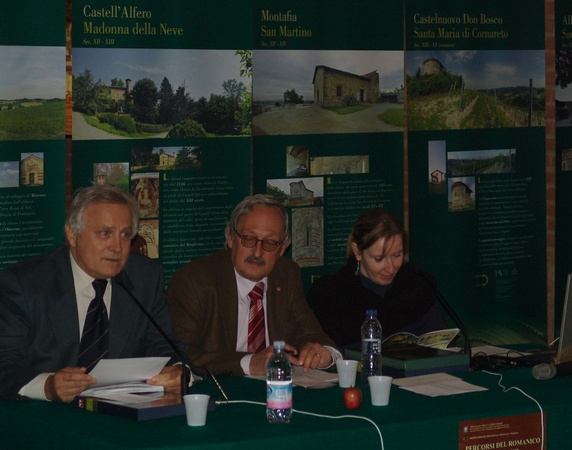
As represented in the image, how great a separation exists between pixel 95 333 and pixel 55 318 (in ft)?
0.56

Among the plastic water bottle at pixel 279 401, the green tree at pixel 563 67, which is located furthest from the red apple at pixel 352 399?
the green tree at pixel 563 67

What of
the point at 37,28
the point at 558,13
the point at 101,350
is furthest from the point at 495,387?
the point at 558,13

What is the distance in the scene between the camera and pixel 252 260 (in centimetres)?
430

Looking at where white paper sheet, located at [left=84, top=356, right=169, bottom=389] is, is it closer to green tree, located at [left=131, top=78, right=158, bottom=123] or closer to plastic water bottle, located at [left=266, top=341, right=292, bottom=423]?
plastic water bottle, located at [left=266, top=341, right=292, bottom=423]

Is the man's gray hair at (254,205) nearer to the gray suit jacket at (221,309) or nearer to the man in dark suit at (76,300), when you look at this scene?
the gray suit jacket at (221,309)

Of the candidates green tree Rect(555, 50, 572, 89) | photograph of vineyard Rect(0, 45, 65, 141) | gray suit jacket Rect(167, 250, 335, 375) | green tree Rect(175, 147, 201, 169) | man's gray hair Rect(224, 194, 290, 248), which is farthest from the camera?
green tree Rect(555, 50, 572, 89)

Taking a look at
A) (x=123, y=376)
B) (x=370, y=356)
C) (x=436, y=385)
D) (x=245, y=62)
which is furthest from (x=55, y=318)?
(x=245, y=62)

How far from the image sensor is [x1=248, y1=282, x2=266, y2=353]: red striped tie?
4.40 metres

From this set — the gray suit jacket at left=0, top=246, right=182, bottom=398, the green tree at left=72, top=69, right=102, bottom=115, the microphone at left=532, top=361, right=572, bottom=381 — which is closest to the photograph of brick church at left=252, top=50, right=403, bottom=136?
the green tree at left=72, top=69, right=102, bottom=115

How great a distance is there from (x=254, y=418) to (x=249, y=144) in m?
2.56

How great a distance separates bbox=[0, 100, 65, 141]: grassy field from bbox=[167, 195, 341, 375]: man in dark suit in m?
1.07

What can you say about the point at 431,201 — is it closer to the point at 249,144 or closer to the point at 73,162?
the point at 249,144

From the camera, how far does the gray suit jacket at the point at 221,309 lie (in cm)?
423

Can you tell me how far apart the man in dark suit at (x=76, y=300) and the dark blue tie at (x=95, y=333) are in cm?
2
